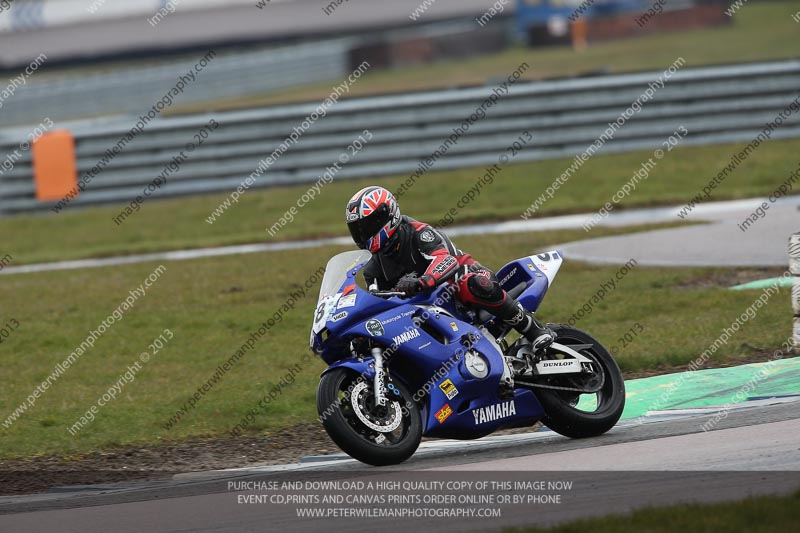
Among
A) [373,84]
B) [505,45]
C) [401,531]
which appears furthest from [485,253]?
[505,45]

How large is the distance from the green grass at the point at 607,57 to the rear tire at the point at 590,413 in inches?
887

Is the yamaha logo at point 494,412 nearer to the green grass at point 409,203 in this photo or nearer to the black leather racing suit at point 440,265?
the black leather racing suit at point 440,265

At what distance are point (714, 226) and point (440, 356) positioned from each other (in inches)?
353

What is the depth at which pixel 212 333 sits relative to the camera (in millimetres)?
12195

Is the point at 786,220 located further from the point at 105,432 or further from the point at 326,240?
the point at 105,432

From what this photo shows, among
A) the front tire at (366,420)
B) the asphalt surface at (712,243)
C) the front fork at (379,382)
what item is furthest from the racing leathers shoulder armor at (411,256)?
the asphalt surface at (712,243)

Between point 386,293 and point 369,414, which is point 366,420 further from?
point 386,293

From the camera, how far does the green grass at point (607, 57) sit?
32697mm

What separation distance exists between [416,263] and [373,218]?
1.55 feet

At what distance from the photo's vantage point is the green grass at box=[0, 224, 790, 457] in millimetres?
9492

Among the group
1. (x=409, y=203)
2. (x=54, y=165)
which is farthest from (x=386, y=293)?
(x=54, y=165)

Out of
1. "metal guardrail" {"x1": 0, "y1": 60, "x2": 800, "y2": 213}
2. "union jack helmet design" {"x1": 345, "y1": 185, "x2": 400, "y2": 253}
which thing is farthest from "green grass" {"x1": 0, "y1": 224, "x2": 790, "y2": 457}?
"metal guardrail" {"x1": 0, "y1": 60, "x2": 800, "y2": 213}

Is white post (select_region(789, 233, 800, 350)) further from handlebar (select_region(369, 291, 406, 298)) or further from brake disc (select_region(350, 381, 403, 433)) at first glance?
brake disc (select_region(350, 381, 403, 433))

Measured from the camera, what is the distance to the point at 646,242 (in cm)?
1495
